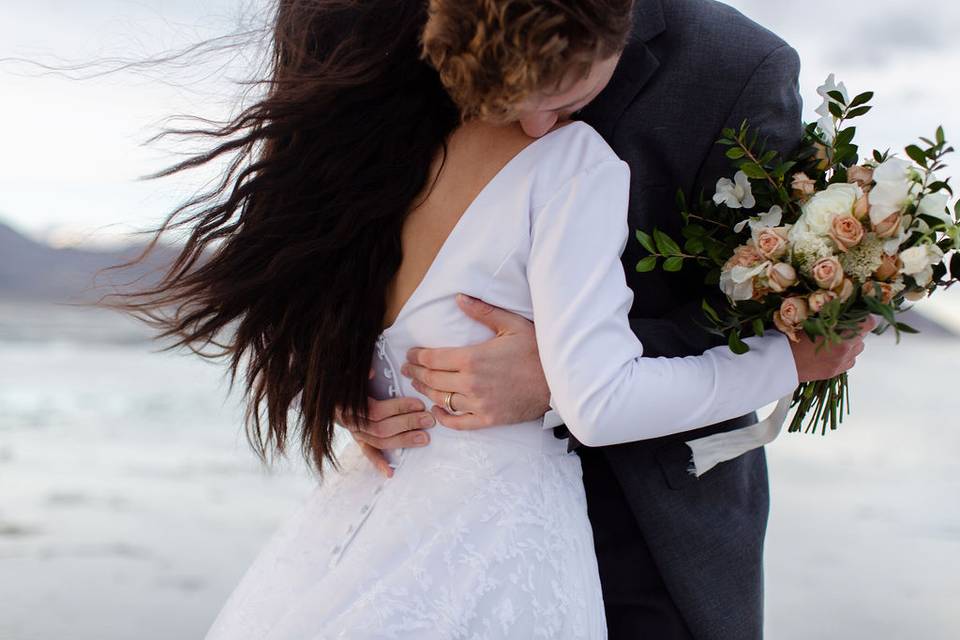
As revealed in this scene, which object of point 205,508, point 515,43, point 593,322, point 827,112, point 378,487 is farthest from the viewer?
point 205,508

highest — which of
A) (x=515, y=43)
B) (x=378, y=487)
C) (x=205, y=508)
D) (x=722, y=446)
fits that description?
(x=515, y=43)

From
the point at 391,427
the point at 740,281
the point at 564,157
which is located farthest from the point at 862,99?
the point at 391,427

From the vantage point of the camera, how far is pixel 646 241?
154 centimetres

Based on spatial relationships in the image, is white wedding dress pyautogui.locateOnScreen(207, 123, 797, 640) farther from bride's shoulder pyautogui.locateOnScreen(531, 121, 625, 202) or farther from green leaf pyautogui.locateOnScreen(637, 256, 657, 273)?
green leaf pyautogui.locateOnScreen(637, 256, 657, 273)

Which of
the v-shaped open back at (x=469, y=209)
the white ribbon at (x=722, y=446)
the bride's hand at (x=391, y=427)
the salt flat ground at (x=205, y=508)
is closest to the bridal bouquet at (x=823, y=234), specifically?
the white ribbon at (x=722, y=446)

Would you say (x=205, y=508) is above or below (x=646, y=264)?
below

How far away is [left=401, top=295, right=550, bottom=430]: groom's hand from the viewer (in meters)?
1.40

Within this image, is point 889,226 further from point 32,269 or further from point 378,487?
point 32,269

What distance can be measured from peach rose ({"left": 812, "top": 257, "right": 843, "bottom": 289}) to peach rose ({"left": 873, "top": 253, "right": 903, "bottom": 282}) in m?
0.07

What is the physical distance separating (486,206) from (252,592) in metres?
0.65

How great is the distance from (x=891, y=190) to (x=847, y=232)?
4.0 inches

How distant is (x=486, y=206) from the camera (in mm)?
1357

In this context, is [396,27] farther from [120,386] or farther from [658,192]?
[120,386]

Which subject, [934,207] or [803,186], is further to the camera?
[803,186]
